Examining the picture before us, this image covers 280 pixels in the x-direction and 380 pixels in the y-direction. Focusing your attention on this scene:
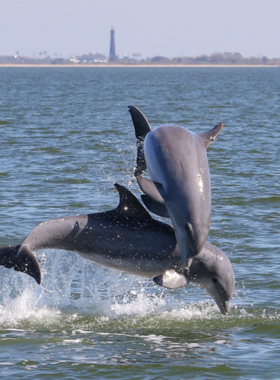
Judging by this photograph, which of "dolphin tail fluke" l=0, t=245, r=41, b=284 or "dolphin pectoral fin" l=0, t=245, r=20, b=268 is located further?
"dolphin pectoral fin" l=0, t=245, r=20, b=268

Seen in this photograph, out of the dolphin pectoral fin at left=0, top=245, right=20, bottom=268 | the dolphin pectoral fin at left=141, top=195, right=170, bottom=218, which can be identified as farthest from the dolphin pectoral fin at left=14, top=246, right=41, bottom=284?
the dolphin pectoral fin at left=141, top=195, right=170, bottom=218

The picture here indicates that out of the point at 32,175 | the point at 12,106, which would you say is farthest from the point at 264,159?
the point at 12,106

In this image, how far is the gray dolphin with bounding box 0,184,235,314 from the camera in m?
14.4

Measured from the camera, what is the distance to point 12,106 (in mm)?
69000

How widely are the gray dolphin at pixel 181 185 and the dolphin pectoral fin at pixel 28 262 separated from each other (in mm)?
2169

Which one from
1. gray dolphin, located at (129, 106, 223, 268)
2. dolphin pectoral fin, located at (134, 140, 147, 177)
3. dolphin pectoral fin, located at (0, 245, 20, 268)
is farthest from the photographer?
dolphin pectoral fin, located at (134, 140, 147, 177)

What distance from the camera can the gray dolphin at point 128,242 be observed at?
14422 millimetres

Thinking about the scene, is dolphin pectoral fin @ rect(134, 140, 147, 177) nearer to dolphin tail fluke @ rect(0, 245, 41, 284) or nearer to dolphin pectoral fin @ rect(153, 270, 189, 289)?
dolphin pectoral fin @ rect(153, 270, 189, 289)

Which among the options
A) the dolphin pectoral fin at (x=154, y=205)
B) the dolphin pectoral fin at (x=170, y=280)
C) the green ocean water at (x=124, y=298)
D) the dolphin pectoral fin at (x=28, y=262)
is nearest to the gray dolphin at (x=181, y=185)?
the dolphin pectoral fin at (x=154, y=205)

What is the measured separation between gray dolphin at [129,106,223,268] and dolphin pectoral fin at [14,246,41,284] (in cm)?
217

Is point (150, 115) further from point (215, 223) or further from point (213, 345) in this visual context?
point (213, 345)

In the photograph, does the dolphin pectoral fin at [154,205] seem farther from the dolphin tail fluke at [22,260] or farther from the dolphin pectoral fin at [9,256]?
the dolphin pectoral fin at [9,256]

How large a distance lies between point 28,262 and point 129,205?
2.09 m

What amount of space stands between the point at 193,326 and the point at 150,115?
45.7 m
